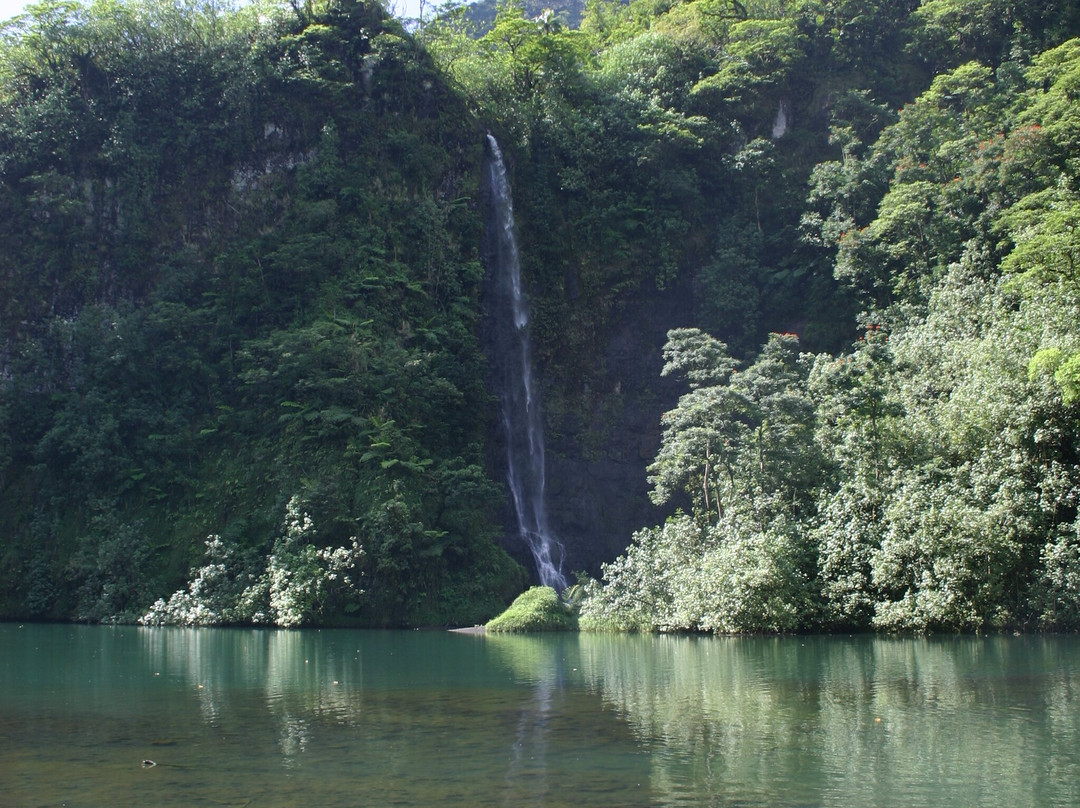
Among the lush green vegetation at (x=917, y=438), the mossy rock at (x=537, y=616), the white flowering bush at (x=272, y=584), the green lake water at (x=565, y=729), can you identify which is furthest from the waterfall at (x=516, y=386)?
the green lake water at (x=565, y=729)

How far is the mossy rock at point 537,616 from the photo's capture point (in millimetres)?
25984

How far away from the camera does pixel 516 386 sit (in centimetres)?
3556

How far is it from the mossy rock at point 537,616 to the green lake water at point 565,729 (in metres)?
7.46

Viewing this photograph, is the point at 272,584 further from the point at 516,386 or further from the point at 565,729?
the point at 565,729

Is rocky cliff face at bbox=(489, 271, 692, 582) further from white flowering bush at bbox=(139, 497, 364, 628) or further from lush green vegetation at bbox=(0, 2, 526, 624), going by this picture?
white flowering bush at bbox=(139, 497, 364, 628)

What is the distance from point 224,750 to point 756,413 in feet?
60.6

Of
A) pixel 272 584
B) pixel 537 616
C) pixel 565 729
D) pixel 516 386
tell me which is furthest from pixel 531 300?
pixel 565 729

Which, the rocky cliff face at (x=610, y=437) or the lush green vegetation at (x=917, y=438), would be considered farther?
the rocky cliff face at (x=610, y=437)

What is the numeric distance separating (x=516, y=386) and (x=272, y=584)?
36.4 feet

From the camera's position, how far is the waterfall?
33031 mm

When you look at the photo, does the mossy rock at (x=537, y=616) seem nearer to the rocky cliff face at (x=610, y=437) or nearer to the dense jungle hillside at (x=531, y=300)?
the dense jungle hillside at (x=531, y=300)

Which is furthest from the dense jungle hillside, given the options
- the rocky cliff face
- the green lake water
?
the green lake water

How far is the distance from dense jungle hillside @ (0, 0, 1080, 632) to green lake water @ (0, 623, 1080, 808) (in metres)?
6.43

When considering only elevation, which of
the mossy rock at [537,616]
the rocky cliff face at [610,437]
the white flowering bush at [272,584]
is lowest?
the mossy rock at [537,616]
